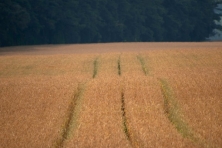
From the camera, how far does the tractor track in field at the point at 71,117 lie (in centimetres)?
1453

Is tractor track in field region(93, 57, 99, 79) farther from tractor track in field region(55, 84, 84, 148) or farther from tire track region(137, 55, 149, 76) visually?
tractor track in field region(55, 84, 84, 148)

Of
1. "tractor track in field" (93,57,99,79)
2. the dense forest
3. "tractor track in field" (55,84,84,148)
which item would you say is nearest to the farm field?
"tractor track in field" (55,84,84,148)

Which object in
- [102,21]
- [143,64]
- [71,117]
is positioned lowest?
[102,21]

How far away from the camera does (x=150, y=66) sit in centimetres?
2916

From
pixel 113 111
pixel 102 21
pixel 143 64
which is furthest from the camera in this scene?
pixel 102 21

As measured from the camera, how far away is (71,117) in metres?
16.9

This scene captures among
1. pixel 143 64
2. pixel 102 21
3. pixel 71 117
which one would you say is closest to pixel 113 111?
pixel 71 117

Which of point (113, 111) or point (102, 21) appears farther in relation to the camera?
point (102, 21)

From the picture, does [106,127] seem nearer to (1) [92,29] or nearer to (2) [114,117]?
(2) [114,117]

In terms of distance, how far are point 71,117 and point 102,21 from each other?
207 ft

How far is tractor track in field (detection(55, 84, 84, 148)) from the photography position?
47.7 feet

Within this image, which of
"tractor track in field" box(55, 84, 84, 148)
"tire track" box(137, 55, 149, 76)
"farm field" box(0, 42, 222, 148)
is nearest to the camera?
"farm field" box(0, 42, 222, 148)

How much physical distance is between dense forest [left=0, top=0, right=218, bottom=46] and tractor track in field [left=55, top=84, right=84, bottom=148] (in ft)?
123

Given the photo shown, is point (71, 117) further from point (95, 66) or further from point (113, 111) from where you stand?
point (95, 66)
